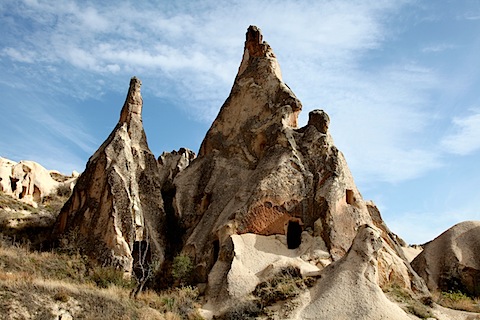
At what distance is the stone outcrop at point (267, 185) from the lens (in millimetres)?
21047

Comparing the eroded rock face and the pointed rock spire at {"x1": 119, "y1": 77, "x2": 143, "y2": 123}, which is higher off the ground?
the pointed rock spire at {"x1": 119, "y1": 77, "x2": 143, "y2": 123}

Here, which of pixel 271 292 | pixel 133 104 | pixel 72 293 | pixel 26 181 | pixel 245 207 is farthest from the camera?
pixel 26 181

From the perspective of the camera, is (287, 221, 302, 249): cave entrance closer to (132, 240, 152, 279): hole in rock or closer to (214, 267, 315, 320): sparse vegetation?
(214, 267, 315, 320): sparse vegetation

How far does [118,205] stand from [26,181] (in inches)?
688

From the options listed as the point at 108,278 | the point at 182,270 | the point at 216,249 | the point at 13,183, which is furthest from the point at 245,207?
the point at 13,183

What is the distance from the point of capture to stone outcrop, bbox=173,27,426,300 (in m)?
21.0

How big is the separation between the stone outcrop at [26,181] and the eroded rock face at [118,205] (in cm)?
1242

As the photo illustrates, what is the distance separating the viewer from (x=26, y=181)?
1476 inches

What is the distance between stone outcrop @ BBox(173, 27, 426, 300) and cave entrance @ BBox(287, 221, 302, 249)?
4cm

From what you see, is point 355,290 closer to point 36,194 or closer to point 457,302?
point 457,302

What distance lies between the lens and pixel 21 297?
1628 cm

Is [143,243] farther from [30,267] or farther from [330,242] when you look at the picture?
[330,242]

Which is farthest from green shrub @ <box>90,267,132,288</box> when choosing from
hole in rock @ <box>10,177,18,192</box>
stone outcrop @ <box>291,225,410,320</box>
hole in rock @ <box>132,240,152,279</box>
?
hole in rock @ <box>10,177,18,192</box>

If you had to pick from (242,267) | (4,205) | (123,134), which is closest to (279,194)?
(242,267)
